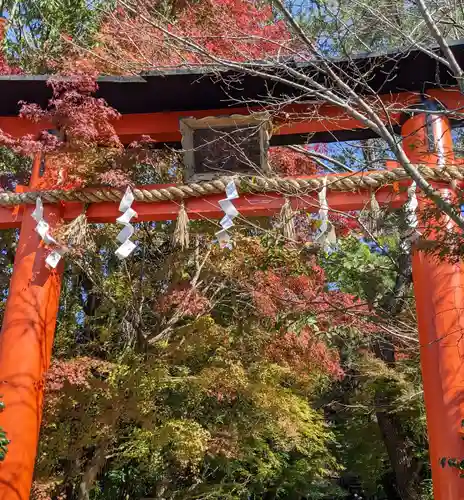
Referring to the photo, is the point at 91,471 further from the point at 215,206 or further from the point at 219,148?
the point at 219,148

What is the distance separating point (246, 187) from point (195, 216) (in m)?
0.73

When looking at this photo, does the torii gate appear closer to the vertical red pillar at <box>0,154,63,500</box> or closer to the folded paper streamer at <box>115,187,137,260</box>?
the vertical red pillar at <box>0,154,63,500</box>

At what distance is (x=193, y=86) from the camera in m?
4.72

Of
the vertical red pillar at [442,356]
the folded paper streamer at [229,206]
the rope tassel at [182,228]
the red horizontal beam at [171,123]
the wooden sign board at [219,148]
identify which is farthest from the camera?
the red horizontal beam at [171,123]

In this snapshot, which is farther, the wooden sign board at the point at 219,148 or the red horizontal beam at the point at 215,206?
the wooden sign board at the point at 219,148

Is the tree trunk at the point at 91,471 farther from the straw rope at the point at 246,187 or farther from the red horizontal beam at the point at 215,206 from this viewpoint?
the straw rope at the point at 246,187

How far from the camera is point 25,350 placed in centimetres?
450

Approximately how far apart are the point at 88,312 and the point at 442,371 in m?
5.58

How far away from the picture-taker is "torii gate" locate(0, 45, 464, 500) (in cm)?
394

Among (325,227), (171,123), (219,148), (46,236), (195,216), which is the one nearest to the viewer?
(325,227)

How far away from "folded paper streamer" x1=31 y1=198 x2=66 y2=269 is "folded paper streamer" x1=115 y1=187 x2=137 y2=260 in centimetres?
54

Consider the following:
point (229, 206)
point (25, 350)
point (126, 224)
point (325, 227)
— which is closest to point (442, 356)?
point (325, 227)

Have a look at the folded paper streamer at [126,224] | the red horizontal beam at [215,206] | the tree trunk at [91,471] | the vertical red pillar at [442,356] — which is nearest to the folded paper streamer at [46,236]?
the red horizontal beam at [215,206]

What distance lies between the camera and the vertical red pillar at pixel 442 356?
3.75 m
